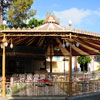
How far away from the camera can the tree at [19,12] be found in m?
26.2

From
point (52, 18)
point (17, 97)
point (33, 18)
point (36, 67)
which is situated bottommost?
point (17, 97)

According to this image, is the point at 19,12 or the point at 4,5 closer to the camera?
the point at 19,12

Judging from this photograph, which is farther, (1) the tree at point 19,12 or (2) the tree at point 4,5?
(2) the tree at point 4,5

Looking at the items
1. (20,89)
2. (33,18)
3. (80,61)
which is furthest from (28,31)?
(80,61)

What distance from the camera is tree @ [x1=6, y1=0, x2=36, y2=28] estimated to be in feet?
86.1

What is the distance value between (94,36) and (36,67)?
307 inches

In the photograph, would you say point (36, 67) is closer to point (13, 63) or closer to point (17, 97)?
point (13, 63)

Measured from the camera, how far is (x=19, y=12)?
26562mm

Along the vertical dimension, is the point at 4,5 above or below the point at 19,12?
above

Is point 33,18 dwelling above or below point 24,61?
above

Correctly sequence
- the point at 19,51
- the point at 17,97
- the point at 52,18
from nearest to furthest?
the point at 17,97 → the point at 52,18 → the point at 19,51

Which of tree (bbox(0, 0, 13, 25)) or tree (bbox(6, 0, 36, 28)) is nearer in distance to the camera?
tree (bbox(6, 0, 36, 28))

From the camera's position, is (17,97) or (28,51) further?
(28,51)

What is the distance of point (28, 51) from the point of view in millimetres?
15703
